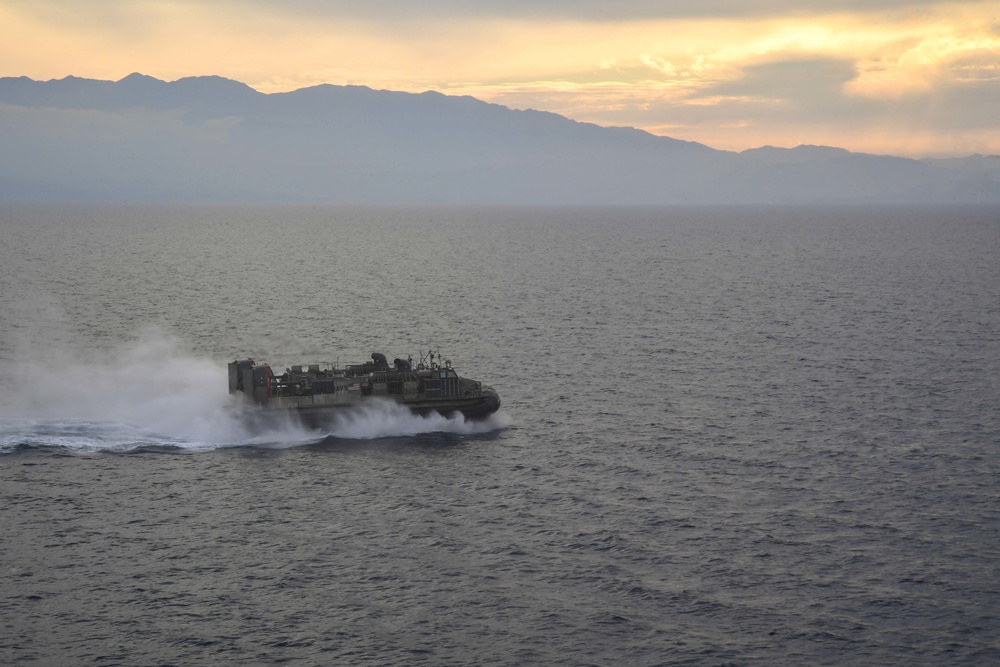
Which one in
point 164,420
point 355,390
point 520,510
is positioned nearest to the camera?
point 520,510

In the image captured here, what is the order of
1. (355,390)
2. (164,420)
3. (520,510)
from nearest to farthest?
(520,510) → (164,420) → (355,390)

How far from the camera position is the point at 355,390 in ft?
278

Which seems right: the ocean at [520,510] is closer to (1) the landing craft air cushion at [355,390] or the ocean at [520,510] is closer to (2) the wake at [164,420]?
(2) the wake at [164,420]

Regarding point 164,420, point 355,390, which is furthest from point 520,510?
point 164,420

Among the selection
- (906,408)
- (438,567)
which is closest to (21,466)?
(438,567)

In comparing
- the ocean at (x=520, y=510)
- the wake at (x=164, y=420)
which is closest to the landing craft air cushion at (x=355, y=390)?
the wake at (x=164, y=420)

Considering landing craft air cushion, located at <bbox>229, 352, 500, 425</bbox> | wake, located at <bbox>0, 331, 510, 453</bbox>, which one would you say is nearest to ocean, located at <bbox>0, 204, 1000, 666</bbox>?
wake, located at <bbox>0, 331, 510, 453</bbox>

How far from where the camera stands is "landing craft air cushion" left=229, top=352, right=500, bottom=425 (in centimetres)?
8375

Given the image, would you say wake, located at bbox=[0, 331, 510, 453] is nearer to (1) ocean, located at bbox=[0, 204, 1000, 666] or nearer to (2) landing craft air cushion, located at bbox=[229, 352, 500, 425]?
(1) ocean, located at bbox=[0, 204, 1000, 666]

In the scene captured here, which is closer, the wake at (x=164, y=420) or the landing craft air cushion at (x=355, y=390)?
the wake at (x=164, y=420)

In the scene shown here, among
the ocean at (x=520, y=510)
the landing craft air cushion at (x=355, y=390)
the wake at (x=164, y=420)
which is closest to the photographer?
the ocean at (x=520, y=510)

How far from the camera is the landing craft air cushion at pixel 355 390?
8375cm

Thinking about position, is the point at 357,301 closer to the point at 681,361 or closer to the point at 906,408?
the point at 681,361

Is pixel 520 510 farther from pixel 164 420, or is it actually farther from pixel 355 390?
pixel 164 420
